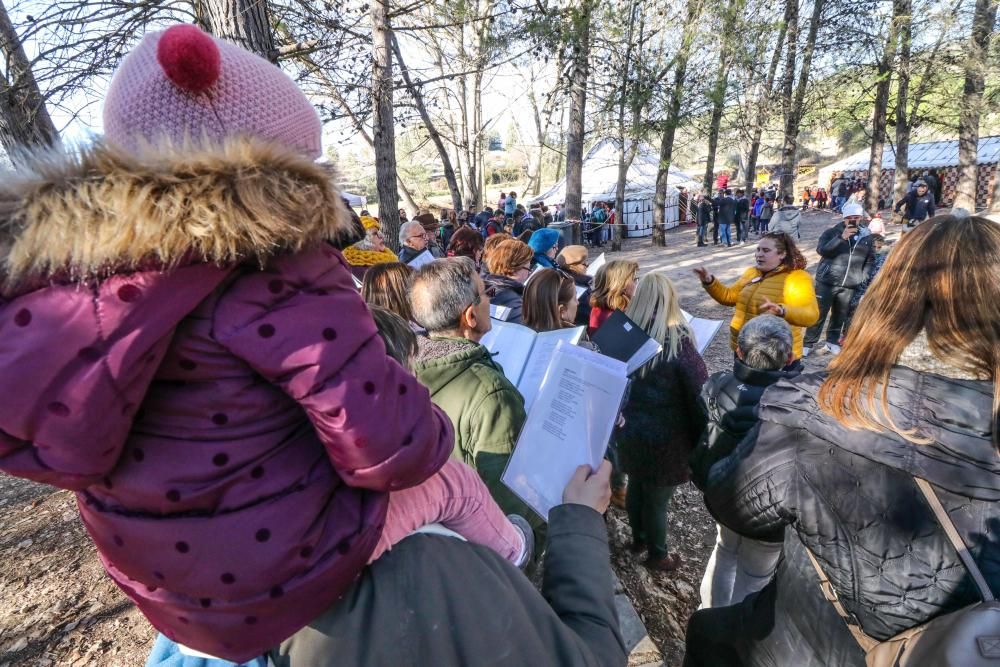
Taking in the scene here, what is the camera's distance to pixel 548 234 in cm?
584

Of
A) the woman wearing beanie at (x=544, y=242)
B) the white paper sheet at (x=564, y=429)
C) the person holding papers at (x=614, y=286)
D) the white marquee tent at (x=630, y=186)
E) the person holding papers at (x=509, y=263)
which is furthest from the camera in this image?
the white marquee tent at (x=630, y=186)

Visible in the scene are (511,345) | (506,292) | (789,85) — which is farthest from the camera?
(789,85)

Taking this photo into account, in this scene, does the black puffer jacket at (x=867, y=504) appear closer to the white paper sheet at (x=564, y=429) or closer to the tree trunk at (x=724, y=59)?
the white paper sheet at (x=564, y=429)

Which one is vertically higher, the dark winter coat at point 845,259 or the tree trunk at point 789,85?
the tree trunk at point 789,85

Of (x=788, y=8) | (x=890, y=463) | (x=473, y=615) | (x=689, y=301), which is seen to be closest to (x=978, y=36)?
(x=788, y=8)

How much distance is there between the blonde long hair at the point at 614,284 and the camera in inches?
138

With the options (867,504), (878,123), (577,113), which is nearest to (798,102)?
(878,123)

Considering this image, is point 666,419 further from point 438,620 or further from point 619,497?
point 438,620

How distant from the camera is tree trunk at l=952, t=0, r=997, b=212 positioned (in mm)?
11891

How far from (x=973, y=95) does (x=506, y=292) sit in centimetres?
1628

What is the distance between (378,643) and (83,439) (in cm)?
51

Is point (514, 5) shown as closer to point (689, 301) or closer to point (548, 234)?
point (548, 234)

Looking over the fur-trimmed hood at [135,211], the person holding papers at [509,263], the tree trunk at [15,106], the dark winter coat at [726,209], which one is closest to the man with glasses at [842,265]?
the person holding papers at [509,263]

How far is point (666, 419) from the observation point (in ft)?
9.70
